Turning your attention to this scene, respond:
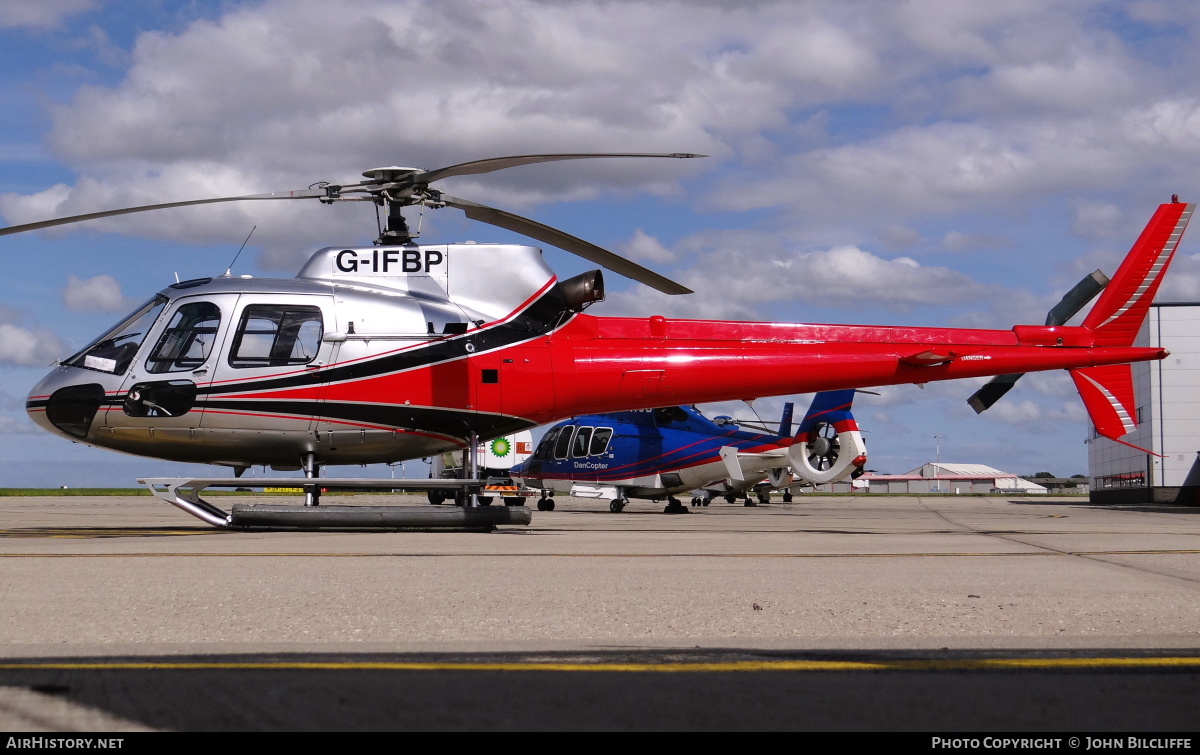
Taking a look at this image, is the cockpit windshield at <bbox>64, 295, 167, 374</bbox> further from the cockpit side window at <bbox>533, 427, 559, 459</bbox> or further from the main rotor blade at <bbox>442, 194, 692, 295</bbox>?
the cockpit side window at <bbox>533, 427, 559, 459</bbox>

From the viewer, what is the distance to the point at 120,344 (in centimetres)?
1420

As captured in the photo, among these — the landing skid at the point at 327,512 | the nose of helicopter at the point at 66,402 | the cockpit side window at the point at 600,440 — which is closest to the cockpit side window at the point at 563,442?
the cockpit side window at the point at 600,440

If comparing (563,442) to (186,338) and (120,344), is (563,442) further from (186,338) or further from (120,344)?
(120,344)

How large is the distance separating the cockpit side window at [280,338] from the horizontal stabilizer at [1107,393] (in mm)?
10828

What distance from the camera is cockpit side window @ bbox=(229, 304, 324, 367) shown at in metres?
14.1

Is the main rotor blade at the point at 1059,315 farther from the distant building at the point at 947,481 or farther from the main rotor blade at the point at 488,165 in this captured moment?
the distant building at the point at 947,481

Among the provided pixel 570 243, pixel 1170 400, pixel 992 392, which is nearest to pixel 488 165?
pixel 570 243

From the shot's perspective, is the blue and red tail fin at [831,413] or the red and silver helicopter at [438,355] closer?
the red and silver helicopter at [438,355]

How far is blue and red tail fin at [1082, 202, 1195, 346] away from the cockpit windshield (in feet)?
43.5

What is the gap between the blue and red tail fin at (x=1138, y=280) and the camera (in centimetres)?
1480

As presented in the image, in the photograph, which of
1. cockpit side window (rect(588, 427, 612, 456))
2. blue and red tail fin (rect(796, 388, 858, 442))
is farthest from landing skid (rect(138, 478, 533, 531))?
cockpit side window (rect(588, 427, 612, 456))
